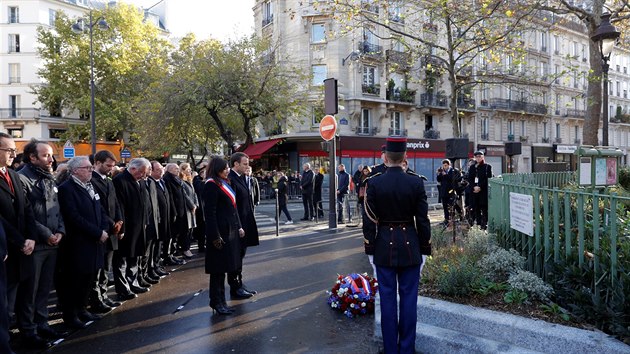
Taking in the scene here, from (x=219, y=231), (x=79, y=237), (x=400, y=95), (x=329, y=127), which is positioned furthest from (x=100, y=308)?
(x=400, y=95)

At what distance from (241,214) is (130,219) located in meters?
1.61

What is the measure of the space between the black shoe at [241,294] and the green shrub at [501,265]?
3.16m

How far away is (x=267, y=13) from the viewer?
37.1m

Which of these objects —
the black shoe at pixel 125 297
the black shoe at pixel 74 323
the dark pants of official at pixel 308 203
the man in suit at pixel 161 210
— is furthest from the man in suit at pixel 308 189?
the black shoe at pixel 74 323

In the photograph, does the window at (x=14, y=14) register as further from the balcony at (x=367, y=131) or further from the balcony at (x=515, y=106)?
the balcony at (x=515, y=106)

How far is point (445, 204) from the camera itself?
44.4 ft

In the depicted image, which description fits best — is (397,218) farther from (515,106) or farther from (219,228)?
(515,106)

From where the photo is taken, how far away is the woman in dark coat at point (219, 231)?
229 inches

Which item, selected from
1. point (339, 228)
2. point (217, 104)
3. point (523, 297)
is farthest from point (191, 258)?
point (217, 104)

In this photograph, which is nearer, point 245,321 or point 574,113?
point 245,321

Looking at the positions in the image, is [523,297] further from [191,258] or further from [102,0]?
[102,0]

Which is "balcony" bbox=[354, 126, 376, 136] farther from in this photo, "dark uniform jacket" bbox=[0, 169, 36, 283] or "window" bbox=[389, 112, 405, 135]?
"dark uniform jacket" bbox=[0, 169, 36, 283]

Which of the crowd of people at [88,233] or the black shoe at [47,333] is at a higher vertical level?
the crowd of people at [88,233]

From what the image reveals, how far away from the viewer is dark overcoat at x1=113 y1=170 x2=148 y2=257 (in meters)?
6.71
